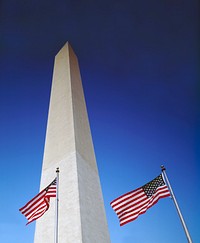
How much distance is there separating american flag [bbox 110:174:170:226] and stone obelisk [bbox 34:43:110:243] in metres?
2.25

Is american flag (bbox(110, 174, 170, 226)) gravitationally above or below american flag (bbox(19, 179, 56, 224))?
below

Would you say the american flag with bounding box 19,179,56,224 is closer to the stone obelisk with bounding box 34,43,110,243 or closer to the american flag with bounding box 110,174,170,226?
the stone obelisk with bounding box 34,43,110,243

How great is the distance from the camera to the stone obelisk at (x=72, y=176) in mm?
9617

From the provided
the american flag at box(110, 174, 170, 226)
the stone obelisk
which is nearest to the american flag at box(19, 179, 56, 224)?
the stone obelisk

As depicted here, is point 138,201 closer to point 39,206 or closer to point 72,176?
point 39,206

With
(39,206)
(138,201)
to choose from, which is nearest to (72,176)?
(39,206)

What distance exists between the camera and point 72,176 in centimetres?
1129

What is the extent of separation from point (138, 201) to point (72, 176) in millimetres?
4494

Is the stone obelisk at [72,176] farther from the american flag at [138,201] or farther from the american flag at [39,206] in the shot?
the american flag at [138,201]

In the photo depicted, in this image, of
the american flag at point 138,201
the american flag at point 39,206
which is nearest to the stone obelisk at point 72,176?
the american flag at point 39,206

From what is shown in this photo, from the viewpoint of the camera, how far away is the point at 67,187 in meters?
11.0

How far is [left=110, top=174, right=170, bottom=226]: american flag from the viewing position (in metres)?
7.56

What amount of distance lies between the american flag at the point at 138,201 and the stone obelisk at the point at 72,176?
2245 millimetres

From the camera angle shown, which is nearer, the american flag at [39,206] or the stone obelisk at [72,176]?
the american flag at [39,206]
